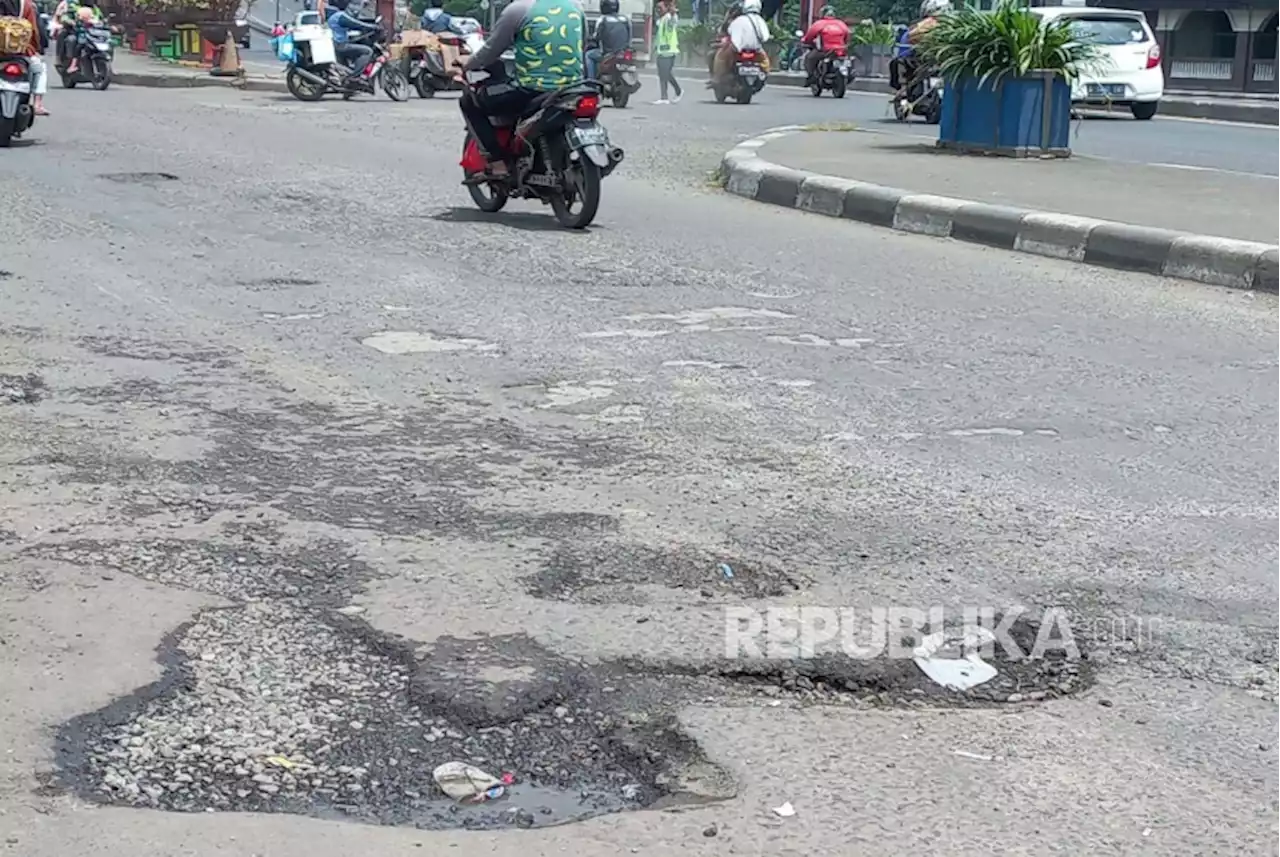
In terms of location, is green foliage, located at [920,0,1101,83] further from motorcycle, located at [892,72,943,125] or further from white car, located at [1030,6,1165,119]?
white car, located at [1030,6,1165,119]

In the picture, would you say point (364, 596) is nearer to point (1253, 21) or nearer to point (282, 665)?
point (282, 665)

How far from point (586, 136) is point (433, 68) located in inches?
645

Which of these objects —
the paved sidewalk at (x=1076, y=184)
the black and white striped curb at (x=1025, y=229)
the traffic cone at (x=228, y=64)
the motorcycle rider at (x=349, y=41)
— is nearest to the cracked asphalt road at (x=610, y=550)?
the black and white striped curb at (x=1025, y=229)

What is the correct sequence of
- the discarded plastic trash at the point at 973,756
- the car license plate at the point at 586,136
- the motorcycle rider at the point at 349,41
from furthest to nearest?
the motorcycle rider at the point at 349,41
the car license plate at the point at 586,136
the discarded plastic trash at the point at 973,756

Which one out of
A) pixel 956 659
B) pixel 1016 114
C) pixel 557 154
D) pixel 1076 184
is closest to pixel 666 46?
pixel 1016 114

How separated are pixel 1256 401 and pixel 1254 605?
239cm

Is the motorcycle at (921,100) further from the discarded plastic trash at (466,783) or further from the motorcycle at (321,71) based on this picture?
the discarded plastic trash at (466,783)

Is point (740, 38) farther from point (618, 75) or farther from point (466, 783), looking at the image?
point (466, 783)

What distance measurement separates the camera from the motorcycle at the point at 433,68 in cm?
2623

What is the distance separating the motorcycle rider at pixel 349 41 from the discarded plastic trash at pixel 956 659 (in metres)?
22.5

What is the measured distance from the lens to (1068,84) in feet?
48.8

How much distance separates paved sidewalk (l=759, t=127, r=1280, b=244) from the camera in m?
11.0

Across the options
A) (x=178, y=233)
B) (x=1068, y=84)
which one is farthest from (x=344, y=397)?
(x=1068, y=84)

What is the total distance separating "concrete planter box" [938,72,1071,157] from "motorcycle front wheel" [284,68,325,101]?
1161 cm
